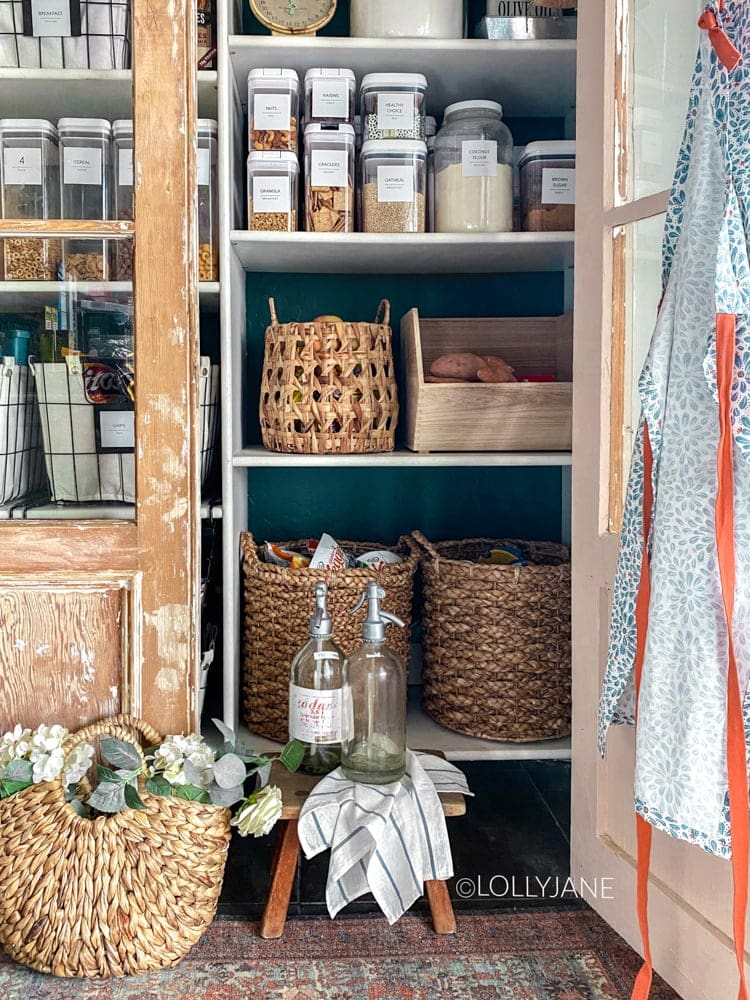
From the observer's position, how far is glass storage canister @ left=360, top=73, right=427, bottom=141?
1729mm

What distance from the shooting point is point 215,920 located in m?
1.49

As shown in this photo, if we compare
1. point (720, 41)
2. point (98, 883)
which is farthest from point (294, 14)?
point (98, 883)

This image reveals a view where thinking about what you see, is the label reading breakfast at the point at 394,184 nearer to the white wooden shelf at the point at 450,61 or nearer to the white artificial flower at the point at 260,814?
the white wooden shelf at the point at 450,61

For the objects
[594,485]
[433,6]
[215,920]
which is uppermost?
[433,6]

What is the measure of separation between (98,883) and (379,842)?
406 millimetres

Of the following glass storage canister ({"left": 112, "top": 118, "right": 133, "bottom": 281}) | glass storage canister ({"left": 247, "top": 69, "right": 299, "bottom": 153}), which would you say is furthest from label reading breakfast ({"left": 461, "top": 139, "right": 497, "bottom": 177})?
glass storage canister ({"left": 112, "top": 118, "right": 133, "bottom": 281})

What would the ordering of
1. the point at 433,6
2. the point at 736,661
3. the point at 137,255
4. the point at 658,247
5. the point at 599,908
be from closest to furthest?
the point at 736,661 → the point at 658,247 → the point at 599,908 → the point at 137,255 → the point at 433,6

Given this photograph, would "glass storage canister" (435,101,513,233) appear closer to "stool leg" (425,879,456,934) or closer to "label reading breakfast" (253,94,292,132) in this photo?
"label reading breakfast" (253,94,292,132)

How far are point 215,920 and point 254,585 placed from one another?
0.59m

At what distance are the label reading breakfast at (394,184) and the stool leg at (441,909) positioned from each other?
1.21 metres

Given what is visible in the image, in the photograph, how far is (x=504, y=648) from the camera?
69.8 inches

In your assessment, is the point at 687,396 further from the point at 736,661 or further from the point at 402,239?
the point at 402,239

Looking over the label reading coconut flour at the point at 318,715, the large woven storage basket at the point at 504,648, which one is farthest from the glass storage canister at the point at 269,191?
the label reading coconut flour at the point at 318,715

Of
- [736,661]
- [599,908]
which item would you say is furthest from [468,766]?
[736,661]
